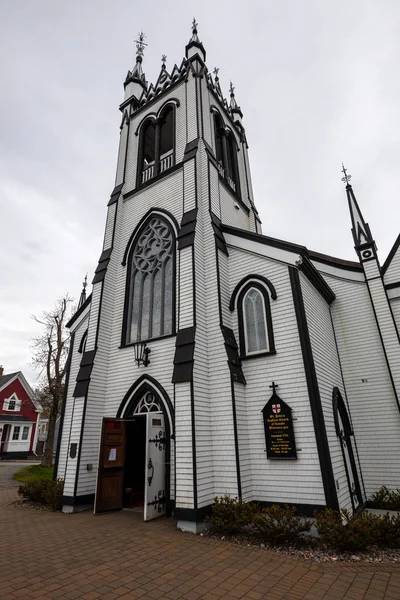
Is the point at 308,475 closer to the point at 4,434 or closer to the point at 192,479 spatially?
the point at 192,479

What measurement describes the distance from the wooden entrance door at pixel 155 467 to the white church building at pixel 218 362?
5 cm

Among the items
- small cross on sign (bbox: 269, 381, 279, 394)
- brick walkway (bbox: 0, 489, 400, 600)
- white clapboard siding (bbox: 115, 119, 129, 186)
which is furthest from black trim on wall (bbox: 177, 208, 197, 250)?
brick walkway (bbox: 0, 489, 400, 600)

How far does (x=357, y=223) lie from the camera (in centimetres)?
1330

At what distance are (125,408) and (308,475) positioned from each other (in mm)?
6097

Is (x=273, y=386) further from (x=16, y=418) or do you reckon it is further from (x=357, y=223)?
(x=16, y=418)

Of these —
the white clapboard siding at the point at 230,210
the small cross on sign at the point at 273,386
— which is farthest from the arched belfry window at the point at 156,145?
the small cross on sign at the point at 273,386

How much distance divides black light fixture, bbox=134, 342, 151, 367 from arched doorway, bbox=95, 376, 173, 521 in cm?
54

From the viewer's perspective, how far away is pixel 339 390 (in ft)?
35.4

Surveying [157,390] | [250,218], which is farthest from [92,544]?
[250,218]

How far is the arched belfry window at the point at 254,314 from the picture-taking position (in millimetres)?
9836

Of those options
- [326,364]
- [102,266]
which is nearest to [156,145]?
[102,266]

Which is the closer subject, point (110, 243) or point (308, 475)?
point (308, 475)

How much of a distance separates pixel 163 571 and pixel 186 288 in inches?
275

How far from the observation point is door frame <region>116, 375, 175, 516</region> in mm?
9413
